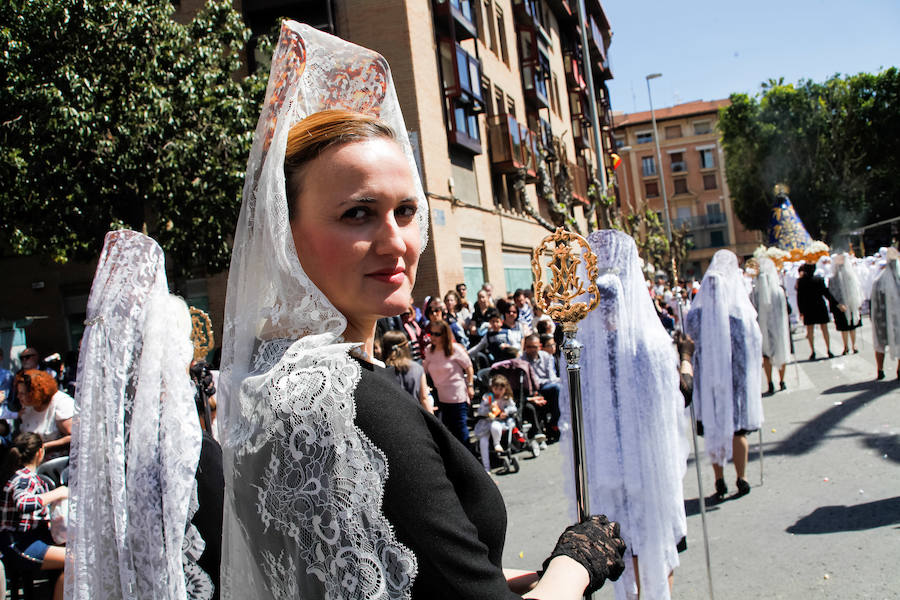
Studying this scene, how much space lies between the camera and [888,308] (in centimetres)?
1119

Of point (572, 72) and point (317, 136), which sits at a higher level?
point (572, 72)

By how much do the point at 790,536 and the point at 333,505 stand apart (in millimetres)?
5420

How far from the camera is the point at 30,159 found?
34.1 ft

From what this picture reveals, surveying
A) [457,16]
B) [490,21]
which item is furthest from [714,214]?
[457,16]

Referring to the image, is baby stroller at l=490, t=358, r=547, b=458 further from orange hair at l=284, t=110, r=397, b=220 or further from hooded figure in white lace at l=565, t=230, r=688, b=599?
orange hair at l=284, t=110, r=397, b=220

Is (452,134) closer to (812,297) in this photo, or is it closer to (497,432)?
(812,297)

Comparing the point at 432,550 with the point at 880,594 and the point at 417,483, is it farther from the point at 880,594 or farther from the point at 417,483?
the point at 880,594

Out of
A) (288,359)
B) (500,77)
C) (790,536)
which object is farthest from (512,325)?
(500,77)

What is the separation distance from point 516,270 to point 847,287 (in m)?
11.0

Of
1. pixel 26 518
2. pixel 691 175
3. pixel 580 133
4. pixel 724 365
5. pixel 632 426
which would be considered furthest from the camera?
pixel 691 175

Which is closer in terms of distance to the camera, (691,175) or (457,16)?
(457,16)

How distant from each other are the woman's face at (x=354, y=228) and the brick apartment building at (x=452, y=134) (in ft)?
39.1

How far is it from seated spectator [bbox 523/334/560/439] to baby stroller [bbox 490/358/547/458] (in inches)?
5.5

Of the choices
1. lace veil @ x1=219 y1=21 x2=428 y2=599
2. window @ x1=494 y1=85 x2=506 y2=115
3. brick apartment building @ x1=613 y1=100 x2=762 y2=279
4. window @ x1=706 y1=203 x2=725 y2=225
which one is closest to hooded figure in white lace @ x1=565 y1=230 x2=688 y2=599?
lace veil @ x1=219 y1=21 x2=428 y2=599
